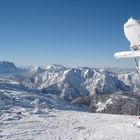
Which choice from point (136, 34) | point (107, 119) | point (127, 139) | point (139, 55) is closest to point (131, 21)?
point (136, 34)

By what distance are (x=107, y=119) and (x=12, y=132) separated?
828cm

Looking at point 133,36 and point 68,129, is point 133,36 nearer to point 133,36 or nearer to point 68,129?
point 133,36

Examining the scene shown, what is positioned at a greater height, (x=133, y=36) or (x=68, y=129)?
(x=133, y=36)

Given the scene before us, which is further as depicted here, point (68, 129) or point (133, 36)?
point (68, 129)

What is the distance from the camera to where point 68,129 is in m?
19.7

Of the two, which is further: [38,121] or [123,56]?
[38,121]

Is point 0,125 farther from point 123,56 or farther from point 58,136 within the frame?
point 123,56

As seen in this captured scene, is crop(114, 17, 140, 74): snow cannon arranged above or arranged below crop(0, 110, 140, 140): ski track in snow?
above

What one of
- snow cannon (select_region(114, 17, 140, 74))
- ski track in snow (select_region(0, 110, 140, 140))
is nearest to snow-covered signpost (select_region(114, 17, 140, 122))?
snow cannon (select_region(114, 17, 140, 74))

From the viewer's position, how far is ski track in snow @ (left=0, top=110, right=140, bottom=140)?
17542mm

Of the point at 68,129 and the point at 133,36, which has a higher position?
the point at 133,36

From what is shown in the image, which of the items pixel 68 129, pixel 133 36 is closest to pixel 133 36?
pixel 133 36

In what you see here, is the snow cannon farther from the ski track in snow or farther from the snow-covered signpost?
the ski track in snow

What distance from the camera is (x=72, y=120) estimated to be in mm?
23172
